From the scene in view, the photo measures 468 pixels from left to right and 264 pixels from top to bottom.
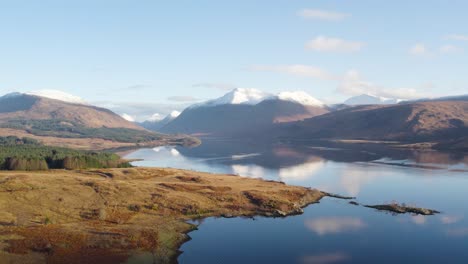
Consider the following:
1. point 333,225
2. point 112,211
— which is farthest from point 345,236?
point 112,211

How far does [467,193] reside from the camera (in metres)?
133

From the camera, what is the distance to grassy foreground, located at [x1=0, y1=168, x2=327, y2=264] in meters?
71.3

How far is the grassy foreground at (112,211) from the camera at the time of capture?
7131 centimetres

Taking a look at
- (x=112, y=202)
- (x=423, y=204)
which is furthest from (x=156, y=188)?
(x=423, y=204)

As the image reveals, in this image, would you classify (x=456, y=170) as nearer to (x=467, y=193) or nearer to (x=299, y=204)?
(x=467, y=193)

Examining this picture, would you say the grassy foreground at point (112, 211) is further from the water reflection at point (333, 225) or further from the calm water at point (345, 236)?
the water reflection at point (333, 225)

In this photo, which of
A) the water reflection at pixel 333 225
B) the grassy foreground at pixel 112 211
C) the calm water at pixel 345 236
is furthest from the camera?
the water reflection at pixel 333 225

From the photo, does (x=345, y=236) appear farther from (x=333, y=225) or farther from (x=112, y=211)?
(x=112, y=211)

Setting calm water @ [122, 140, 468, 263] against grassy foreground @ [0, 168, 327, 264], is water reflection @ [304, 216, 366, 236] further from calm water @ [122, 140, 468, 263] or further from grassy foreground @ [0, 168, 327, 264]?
grassy foreground @ [0, 168, 327, 264]

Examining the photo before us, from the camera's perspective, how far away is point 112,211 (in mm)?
95500

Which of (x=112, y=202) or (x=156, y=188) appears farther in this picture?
(x=156, y=188)

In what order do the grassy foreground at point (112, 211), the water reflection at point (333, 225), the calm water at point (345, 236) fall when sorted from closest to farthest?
the grassy foreground at point (112, 211) → the calm water at point (345, 236) → the water reflection at point (333, 225)

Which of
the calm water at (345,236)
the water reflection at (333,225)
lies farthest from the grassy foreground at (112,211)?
the water reflection at (333,225)

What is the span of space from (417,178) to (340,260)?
358 feet
